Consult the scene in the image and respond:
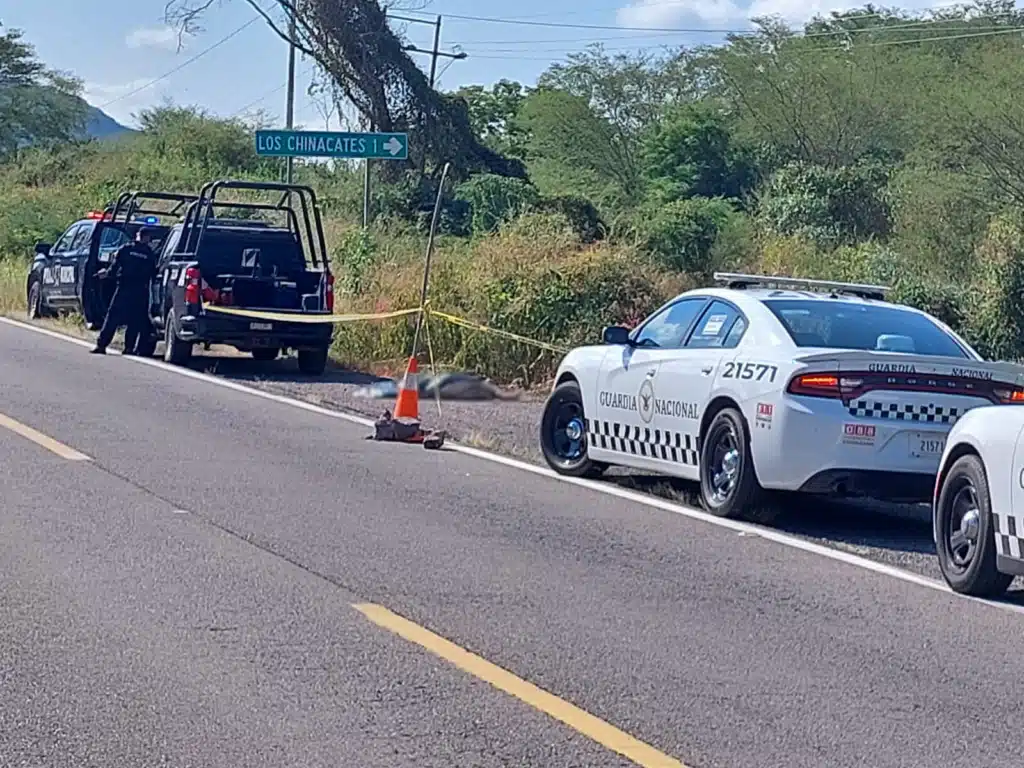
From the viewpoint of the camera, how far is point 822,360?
33.9 ft

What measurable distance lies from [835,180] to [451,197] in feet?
31.0

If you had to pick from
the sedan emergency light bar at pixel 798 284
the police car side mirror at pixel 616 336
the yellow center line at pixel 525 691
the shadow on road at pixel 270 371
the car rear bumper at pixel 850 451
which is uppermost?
the sedan emergency light bar at pixel 798 284

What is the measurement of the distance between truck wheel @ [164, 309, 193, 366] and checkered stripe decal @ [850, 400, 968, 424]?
11727mm

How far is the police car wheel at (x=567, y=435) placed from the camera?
12.9 meters

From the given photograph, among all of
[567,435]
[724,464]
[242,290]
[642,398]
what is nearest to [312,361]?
[242,290]

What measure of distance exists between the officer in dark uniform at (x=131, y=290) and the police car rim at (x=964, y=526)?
46.4 ft

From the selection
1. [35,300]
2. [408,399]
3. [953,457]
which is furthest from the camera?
[35,300]

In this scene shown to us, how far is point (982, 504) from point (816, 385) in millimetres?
1888

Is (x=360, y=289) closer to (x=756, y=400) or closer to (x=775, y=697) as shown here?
(x=756, y=400)

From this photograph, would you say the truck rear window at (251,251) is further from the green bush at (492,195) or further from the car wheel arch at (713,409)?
the green bush at (492,195)

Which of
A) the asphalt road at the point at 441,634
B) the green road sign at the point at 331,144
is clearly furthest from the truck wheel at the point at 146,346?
the asphalt road at the point at 441,634

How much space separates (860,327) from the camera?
36.9 feet

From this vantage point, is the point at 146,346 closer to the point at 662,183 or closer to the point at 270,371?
the point at 270,371

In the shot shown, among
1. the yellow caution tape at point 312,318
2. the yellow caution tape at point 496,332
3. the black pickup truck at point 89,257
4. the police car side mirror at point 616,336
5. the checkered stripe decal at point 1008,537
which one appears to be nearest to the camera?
the checkered stripe decal at point 1008,537
